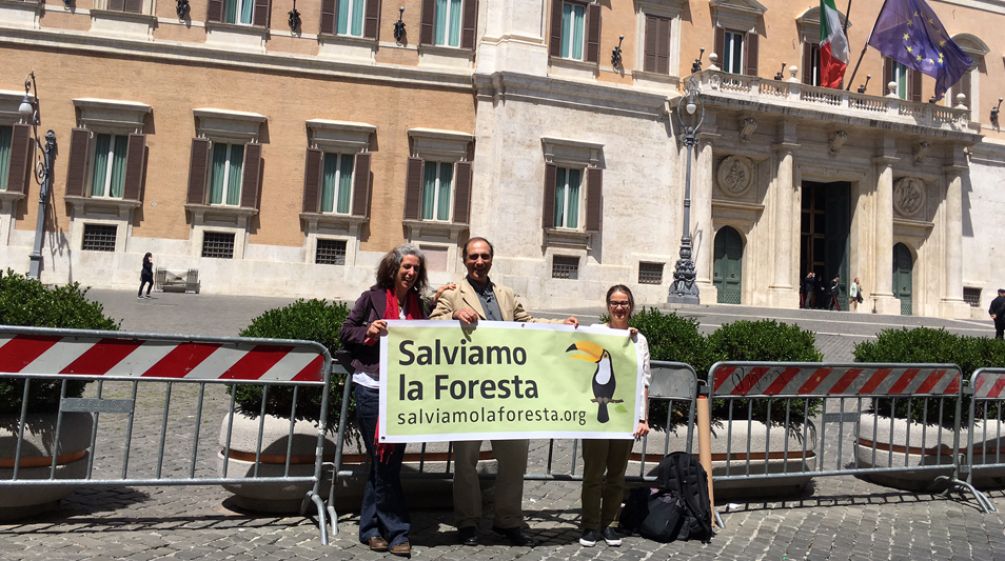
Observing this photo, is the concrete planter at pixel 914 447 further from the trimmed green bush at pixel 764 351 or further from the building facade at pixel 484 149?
the building facade at pixel 484 149

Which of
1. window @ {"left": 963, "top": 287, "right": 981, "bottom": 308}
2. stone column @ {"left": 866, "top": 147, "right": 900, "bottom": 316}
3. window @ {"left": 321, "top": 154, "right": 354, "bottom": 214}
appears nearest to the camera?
window @ {"left": 321, "top": 154, "right": 354, "bottom": 214}

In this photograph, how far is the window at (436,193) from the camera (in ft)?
71.1

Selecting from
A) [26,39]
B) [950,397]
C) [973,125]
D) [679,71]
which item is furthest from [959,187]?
[26,39]

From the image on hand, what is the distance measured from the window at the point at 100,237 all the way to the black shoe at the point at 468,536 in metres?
18.5

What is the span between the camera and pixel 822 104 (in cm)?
2367

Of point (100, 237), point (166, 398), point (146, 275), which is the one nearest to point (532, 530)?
point (166, 398)

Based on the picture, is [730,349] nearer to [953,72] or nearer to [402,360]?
[402,360]

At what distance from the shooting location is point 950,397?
6.09 meters

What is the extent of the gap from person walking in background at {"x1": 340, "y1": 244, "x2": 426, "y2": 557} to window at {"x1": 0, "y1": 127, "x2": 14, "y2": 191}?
1956 cm

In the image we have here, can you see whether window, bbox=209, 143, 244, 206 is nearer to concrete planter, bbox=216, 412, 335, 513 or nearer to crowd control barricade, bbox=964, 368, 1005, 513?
concrete planter, bbox=216, 412, 335, 513

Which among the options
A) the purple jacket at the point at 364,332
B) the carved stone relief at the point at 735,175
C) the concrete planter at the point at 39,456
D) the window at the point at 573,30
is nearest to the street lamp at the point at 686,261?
the carved stone relief at the point at 735,175

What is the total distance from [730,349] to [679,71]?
64.7 ft

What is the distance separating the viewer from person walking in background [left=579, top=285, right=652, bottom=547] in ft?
14.8

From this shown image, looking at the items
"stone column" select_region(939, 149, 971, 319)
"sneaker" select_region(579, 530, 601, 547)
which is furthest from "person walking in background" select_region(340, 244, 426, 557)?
"stone column" select_region(939, 149, 971, 319)
